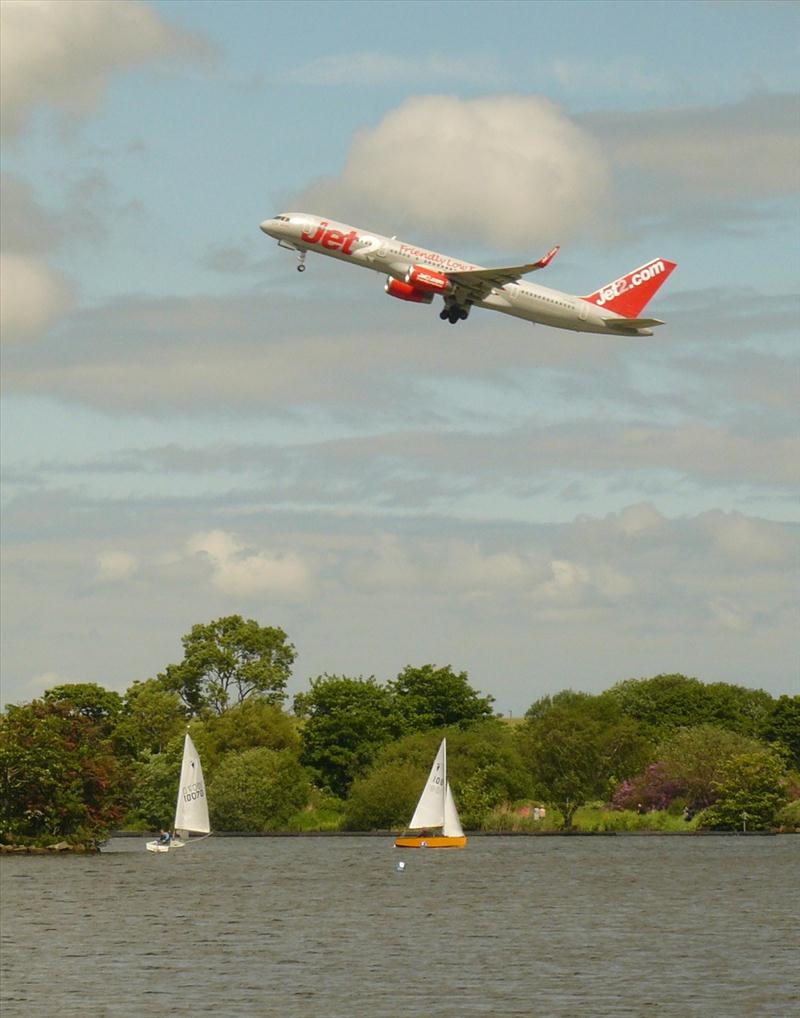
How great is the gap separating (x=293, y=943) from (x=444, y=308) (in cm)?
3263

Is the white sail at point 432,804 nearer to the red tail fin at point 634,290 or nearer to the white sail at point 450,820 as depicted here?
the white sail at point 450,820

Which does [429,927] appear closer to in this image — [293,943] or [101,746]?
[293,943]

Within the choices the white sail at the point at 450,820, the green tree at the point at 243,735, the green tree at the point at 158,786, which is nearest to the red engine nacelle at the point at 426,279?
the white sail at the point at 450,820

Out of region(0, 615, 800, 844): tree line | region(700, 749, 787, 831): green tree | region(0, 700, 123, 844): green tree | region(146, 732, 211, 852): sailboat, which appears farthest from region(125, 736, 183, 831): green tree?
region(700, 749, 787, 831): green tree

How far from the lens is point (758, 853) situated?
141 m

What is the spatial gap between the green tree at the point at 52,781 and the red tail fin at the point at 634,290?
49.4m

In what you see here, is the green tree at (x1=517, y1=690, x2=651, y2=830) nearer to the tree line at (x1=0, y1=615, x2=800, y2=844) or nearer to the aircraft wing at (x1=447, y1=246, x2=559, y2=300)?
the tree line at (x1=0, y1=615, x2=800, y2=844)

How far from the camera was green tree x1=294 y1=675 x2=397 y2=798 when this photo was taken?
168500mm

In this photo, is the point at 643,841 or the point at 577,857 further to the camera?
the point at 643,841

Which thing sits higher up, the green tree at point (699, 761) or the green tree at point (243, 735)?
the green tree at point (243, 735)

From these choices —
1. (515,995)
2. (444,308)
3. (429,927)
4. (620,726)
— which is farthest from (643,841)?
(515,995)

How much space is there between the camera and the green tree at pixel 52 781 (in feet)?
429

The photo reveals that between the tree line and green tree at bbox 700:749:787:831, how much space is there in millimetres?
138

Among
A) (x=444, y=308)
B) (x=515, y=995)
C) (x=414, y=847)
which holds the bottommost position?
(x=515, y=995)
